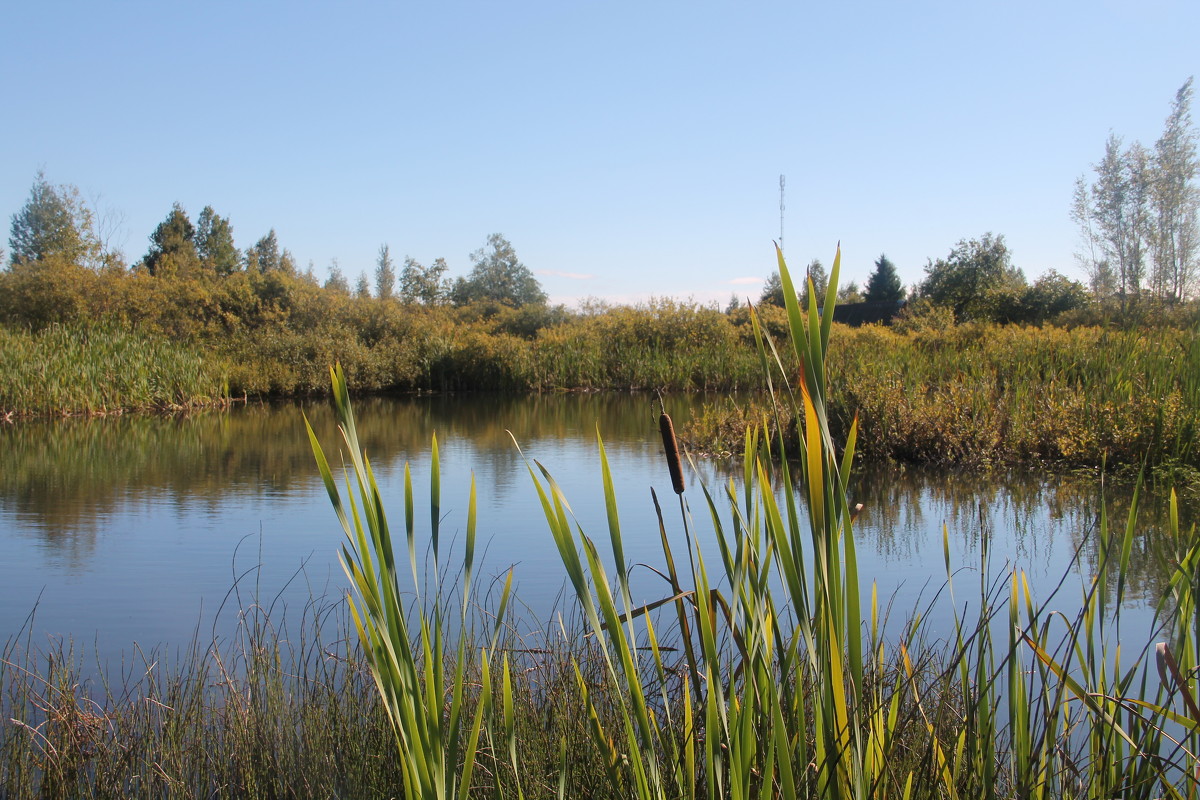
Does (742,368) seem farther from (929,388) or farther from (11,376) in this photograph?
(11,376)

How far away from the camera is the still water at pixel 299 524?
4754 mm

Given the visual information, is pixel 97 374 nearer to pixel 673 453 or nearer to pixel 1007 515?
pixel 1007 515

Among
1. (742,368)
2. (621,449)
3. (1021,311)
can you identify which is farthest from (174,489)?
(1021,311)

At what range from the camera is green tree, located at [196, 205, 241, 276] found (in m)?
50.3

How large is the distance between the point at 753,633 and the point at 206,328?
25930 mm

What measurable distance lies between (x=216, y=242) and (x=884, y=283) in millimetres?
36630

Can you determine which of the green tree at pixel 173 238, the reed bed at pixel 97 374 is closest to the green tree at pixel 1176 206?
the reed bed at pixel 97 374

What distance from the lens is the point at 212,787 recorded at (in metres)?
2.46

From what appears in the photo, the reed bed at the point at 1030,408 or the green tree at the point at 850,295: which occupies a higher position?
the green tree at the point at 850,295

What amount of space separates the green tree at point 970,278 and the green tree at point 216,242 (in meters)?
36.2

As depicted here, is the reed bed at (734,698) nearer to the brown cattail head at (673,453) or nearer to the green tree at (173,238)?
the brown cattail head at (673,453)

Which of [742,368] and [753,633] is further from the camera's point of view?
[742,368]

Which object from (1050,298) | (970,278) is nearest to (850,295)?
(970,278)

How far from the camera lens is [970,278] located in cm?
3309
